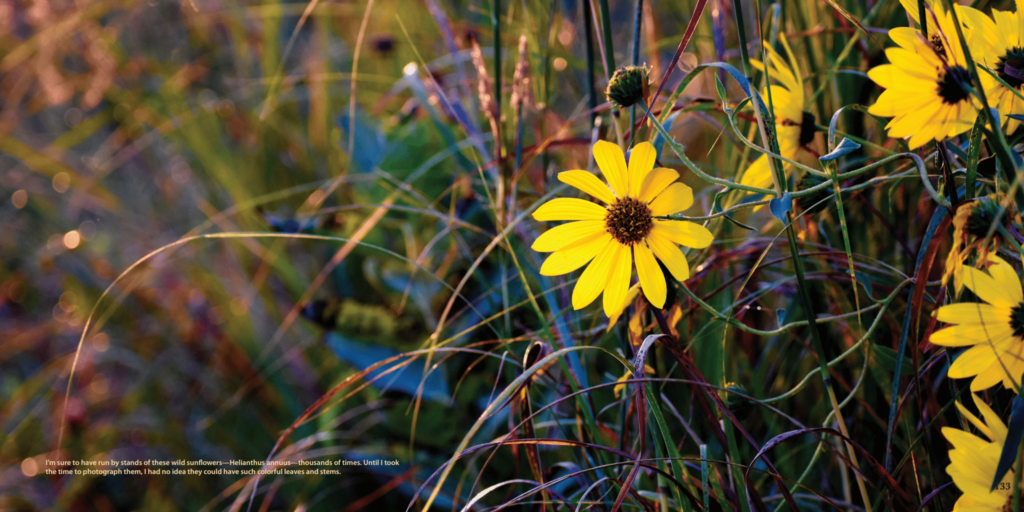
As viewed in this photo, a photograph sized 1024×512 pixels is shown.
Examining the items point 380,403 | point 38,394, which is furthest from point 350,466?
point 38,394

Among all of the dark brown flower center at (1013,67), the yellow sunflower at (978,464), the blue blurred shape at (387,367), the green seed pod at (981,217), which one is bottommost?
the blue blurred shape at (387,367)

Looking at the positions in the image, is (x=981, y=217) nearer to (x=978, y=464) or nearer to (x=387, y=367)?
(x=978, y=464)

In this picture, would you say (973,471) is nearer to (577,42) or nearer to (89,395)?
(577,42)

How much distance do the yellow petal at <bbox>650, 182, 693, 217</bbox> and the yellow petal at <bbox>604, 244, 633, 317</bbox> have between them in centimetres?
4

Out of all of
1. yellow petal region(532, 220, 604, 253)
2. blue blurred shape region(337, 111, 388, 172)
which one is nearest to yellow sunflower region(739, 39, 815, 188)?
yellow petal region(532, 220, 604, 253)

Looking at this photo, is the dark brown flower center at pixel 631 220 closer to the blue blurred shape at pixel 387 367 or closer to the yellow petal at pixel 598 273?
the yellow petal at pixel 598 273

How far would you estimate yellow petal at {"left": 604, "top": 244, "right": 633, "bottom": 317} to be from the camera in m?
0.39

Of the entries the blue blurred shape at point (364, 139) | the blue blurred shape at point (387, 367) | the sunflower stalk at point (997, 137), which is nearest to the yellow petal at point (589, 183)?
the sunflower stalk at point (997, 137)

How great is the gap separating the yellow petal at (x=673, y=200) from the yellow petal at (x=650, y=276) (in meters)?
0.03

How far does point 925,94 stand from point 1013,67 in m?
0.06

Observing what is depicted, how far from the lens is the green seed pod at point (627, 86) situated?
0.37 meters

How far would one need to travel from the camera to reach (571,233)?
1.33 feet

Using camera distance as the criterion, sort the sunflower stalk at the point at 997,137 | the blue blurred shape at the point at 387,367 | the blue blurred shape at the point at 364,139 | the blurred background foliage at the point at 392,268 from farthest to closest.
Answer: the blue blurred shape at the point at 364,139 → the blue blurred shape at the point at 387,367 → the blurred background foliage at the point at 392,268 → the sunflower stalk at the point at 997,137

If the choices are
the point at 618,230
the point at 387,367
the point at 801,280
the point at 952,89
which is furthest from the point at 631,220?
the point at 387,367
